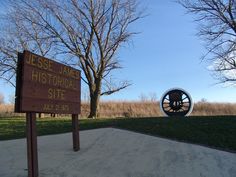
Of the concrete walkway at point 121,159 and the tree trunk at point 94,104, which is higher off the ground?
the tree trunk at point 94,104

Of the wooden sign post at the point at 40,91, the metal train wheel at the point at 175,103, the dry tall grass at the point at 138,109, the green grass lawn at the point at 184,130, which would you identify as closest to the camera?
the wooden sign post at the point at 40,91

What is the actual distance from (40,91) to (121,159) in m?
2.54

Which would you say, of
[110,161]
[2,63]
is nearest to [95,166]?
[110,161]

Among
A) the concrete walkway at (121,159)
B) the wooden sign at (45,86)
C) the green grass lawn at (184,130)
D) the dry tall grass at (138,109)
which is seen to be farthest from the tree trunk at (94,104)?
the wooden sign at (45,86)

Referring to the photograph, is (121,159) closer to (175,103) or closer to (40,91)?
(40,91)

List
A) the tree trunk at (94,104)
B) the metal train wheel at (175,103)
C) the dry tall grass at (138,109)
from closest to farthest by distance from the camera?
the metal train wheel at (175,103) → the tree trunk at (94,104) → the dry tall grass at (138,109)

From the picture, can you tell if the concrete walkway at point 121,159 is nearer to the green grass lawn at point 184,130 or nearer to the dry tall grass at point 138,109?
the green grass lawn at point 184,130

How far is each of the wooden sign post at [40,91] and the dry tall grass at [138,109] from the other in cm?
1519

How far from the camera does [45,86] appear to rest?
8.42 meters

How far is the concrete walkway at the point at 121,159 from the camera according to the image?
783 centimetres

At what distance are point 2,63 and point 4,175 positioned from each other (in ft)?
64.2

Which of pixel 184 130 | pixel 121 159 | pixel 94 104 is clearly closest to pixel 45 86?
pixel 121 159

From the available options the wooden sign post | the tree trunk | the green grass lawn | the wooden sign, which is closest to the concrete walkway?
the green grass lawn

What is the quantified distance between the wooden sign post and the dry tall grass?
15.2m
